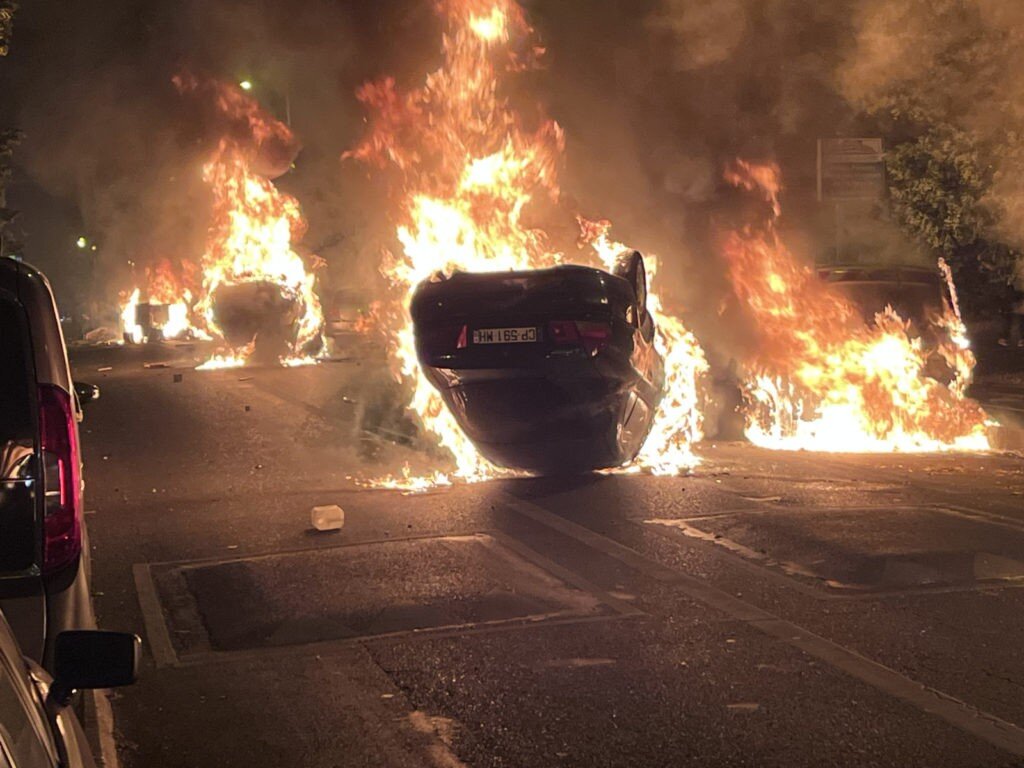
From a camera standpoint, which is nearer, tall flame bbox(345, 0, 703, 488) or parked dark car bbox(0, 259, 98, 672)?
parked dark car bbox(0, 259, 98, 672)

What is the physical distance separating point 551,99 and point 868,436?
198 inches

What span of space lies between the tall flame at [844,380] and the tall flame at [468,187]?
128 centimetres

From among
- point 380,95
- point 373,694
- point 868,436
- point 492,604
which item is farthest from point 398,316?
point 373,694

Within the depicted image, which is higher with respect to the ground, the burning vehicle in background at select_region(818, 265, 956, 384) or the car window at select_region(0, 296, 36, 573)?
the burning vehicle in background at select_region(818, 265, 956, 384)

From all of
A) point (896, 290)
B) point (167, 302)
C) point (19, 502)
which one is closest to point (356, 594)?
point (19, 502)

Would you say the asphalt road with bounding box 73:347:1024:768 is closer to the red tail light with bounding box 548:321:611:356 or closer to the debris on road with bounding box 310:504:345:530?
the debris on road with bounding box 310:504:345:530

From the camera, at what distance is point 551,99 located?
14641mm

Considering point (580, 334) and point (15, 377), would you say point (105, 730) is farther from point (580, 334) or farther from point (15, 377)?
point (580, 334)

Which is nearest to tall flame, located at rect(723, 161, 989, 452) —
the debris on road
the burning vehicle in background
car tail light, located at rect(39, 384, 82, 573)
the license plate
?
the burning vehicle in background

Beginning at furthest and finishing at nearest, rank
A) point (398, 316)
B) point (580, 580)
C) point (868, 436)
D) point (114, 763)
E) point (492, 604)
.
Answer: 1. point (868, 436)
2. point (398, 316)
3. point (580, 580)
4. point (492, 604)
5. point (114, 763)

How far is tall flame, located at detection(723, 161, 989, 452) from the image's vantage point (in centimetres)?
1333

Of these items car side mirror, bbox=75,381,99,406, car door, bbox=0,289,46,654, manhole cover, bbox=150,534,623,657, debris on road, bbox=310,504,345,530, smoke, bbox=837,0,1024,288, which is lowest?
manhole cover, bbox=150,534,623,657

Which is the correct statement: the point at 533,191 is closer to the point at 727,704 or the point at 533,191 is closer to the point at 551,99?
the point at 551,99

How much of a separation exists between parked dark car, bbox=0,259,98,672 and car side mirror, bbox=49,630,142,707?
3.88ft
